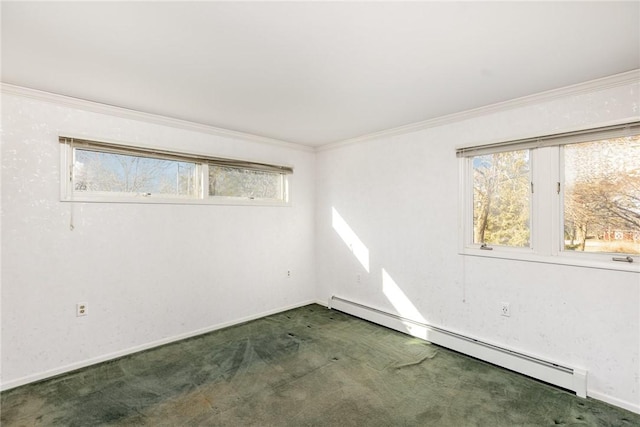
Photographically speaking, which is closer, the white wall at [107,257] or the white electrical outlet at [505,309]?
the white wall at [107,257]

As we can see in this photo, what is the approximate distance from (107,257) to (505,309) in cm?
369

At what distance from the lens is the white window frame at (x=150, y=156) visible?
2584 mm

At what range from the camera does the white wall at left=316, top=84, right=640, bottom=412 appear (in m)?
2.19

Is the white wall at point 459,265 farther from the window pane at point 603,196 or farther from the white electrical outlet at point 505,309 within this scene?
the window pane at point 603,196

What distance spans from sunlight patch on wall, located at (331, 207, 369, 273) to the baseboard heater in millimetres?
612

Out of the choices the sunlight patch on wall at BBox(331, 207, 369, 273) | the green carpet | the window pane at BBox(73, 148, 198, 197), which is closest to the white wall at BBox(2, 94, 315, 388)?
the window pane at BBox(73, 148, 198, 197)

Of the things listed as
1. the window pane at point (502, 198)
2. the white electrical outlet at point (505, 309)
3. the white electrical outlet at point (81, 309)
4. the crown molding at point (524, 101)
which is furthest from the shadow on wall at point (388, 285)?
the white electrical outlet at point (81, 309)

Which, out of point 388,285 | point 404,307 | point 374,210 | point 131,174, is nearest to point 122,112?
point 131,174

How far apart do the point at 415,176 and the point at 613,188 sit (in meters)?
1.61

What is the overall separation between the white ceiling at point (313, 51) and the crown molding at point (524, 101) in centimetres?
7

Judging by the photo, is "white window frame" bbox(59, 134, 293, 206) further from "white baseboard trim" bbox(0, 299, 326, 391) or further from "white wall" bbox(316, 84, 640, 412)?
"white baseboard trim" bbox(0, 299, 326, 391)

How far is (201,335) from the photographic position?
131 inches

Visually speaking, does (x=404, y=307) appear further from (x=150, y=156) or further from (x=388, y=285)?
(x=150, y=156)

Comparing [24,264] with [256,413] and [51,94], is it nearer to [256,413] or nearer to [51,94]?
[51,94]
